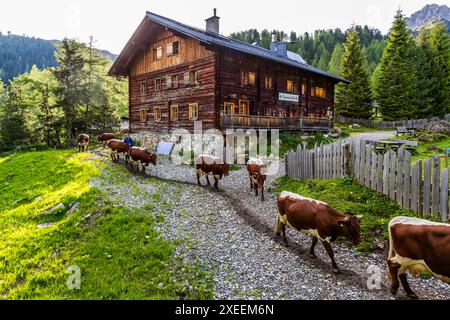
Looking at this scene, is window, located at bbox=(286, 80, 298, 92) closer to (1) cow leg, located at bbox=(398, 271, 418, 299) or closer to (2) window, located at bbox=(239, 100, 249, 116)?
(2) window, located at bbox=(239, 100, 249, 116)

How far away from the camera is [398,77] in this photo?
4025cm

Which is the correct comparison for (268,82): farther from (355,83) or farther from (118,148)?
(355,83)

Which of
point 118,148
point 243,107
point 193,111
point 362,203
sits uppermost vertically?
point 243,107

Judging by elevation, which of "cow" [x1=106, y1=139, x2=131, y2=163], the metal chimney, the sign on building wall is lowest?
"cow" [x1=106, y1=139, x2=131, y2=163]

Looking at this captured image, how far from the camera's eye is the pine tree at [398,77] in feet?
133

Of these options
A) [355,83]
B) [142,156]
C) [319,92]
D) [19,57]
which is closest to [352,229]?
[142,156]

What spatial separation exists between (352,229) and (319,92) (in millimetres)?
31972

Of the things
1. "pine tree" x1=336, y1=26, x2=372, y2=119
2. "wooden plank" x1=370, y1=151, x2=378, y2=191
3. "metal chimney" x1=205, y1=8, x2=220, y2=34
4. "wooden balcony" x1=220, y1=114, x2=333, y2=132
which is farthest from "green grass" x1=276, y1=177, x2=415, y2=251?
"pine tree" x1=336, y1=26, x2=372, y2=119

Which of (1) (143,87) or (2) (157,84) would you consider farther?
(1) (143,87)

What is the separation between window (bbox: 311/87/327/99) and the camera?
111ft

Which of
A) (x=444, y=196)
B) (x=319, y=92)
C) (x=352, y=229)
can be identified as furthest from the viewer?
(x=319, y=92)

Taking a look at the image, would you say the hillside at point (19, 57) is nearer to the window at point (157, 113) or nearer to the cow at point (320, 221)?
the window at point (157, 113)

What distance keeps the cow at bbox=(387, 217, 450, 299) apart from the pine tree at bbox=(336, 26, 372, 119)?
46.0m
